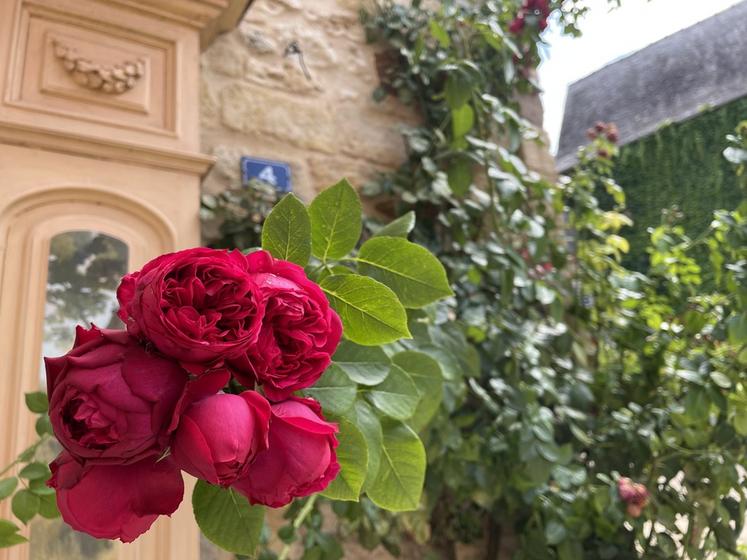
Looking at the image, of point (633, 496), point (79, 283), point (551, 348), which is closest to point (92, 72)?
point (79, 283)

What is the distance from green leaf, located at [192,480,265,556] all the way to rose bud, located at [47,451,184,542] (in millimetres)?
84

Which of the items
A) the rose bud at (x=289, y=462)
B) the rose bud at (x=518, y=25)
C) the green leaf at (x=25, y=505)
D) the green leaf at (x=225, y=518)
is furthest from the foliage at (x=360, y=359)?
the rose bud at (x=518, y=25)

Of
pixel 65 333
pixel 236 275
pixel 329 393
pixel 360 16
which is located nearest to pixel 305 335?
pixel 236 275

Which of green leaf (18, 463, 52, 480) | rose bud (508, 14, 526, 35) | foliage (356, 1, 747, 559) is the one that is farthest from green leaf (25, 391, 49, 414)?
rose bud (508, 14, 526, 35)

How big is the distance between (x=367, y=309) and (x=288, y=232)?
97mm

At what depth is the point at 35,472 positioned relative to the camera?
799 mm

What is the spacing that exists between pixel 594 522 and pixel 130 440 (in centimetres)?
149

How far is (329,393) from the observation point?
528 millimetres

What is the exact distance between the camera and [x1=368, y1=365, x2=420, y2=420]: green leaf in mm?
664

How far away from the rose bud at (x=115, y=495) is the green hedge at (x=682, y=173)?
5.36m

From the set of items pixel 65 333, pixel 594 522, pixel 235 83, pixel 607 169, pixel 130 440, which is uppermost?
pixel 235 83

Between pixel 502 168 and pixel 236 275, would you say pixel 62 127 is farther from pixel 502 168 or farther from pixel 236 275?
pixel 502 168

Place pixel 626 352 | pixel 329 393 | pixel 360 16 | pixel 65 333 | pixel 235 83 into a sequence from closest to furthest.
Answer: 1. pixel 329 393
2. pixel 65 333
3. pixel 235 83
4. pixel 626 352
5. pixel 360 16

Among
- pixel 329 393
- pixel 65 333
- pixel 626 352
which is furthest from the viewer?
pixel 626 352
